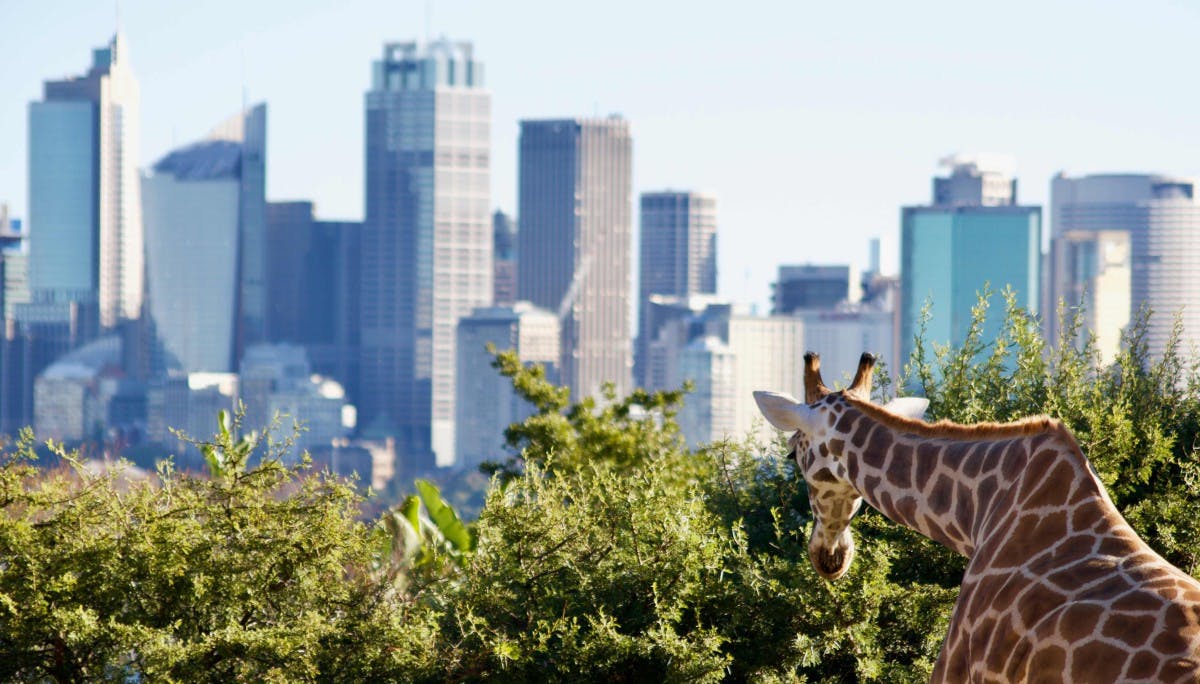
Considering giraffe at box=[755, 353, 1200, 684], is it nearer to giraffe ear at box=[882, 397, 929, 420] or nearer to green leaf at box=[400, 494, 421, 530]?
giraffe ear at box=[882, 397, 929, 420]

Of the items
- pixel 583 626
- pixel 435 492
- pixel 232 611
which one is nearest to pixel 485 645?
pixel 583 626

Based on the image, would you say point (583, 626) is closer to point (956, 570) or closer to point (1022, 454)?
point (956, 570)

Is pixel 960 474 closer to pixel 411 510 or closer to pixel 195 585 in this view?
pixel 195 585

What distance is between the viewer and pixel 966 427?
938 centimetres

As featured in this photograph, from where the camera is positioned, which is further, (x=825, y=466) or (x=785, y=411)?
(x=785, y=411)

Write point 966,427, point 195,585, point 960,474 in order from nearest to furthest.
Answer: point 960,474 → point 966,427 → point 195,585

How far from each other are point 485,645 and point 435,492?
8.99m

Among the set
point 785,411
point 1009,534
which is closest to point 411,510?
point 785,411

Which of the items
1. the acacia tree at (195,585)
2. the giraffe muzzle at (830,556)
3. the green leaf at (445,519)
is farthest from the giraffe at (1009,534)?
the green leaf at (445,519)

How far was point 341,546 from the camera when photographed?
15.1 metres

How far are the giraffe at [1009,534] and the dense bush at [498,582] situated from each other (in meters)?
3.63

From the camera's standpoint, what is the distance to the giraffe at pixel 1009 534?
7.85 meters

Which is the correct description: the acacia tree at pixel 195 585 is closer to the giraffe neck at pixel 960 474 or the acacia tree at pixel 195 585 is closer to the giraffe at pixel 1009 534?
the giraffe at pixel 1009 534

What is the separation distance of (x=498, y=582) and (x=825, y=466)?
204 inches
